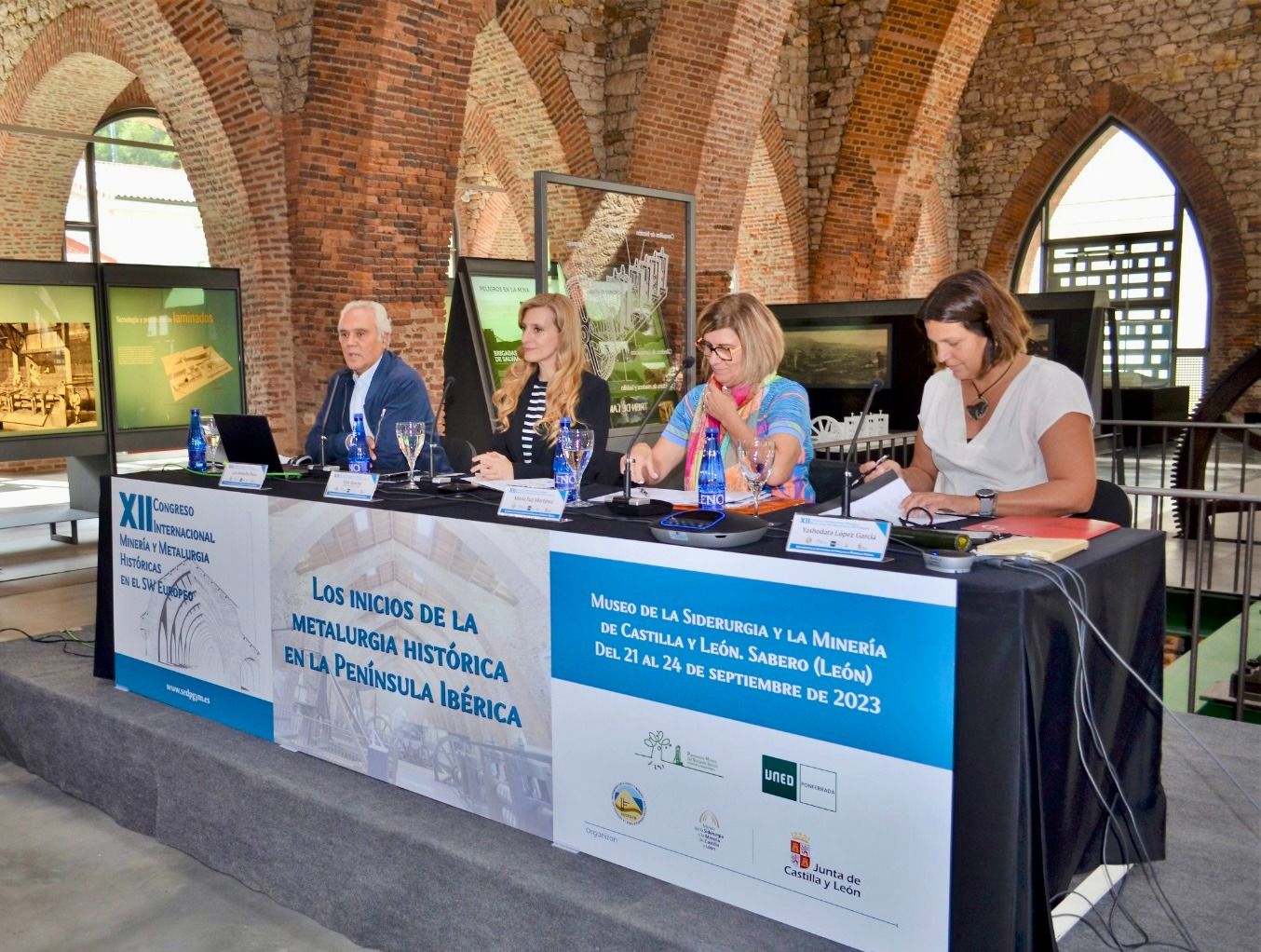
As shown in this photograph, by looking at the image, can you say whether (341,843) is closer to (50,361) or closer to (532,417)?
(532,417)

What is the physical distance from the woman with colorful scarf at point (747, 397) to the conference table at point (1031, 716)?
0.58m

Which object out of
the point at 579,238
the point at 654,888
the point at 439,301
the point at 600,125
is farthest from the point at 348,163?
the point at 654,888

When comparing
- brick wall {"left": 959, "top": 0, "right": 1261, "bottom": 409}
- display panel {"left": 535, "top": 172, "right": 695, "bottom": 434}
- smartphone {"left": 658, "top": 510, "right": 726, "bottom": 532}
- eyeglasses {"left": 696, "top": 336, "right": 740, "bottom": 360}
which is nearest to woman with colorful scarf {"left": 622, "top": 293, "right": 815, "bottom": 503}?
eyeglasses {"left": 696, "top": 336, "right": 740, "bottom": 360}

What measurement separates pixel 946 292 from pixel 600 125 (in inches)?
303

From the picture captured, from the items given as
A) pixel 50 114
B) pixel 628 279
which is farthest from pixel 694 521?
pixel 50 114

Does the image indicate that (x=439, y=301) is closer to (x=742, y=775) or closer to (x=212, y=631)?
(x=212, y=631)

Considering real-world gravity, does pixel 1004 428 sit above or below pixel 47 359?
below

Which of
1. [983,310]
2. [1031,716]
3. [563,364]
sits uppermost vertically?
[983,310]

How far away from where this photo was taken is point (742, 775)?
1767 mm

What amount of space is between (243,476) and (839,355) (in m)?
7.68

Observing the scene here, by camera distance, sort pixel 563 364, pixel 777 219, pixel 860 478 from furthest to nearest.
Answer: pixel 777 219 → pixel 563 364 → pixel 860 478

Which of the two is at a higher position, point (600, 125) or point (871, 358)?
point (600, 125)

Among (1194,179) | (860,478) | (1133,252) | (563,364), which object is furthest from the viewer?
(1133,252)

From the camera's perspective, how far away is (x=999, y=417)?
2.48 metres
